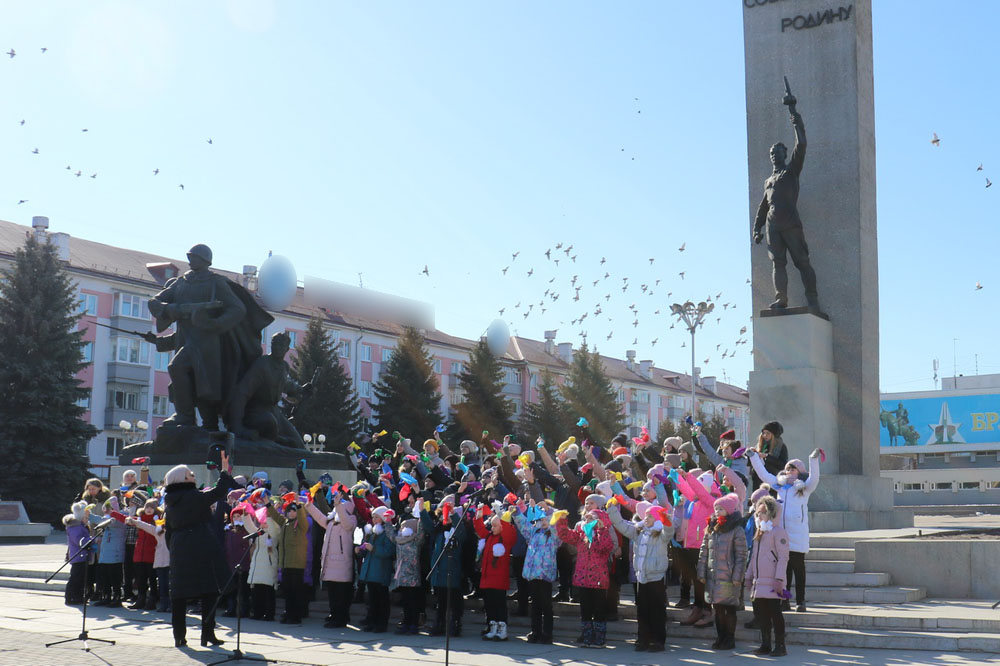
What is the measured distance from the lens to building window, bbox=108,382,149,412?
52094 mm

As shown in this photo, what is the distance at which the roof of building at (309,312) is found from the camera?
5231 cm

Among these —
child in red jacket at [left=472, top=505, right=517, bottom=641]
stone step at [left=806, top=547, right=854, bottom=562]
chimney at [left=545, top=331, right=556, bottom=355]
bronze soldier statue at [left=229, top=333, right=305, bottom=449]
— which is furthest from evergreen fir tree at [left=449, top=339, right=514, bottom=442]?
child in red jacket at [left=472, top=505, right=517, bottom=641]

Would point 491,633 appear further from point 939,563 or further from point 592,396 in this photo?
point 592,396

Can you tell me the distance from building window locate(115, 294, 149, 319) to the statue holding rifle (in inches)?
1430

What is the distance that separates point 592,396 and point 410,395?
Answer: 11805 mm

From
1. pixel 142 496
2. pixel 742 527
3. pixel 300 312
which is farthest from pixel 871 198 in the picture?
pixel 300 312

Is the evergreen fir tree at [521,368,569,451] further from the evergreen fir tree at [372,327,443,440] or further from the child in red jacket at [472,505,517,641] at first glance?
the child in red jacket at [472,505,517,641]

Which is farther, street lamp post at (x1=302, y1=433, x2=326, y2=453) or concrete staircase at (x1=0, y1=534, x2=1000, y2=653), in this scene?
street lamp post at (x1=302, y1=433, x2=326, y2=453)

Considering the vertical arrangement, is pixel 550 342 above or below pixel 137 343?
above

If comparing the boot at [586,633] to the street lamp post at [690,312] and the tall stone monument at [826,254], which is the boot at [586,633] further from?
the street lamp post at [690,312]

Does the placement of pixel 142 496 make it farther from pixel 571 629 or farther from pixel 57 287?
pixel 57 287

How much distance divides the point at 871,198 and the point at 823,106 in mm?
1825

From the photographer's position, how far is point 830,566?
485 inches

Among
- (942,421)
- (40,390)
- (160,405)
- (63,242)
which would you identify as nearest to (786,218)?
(40,390)
